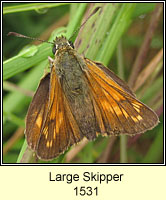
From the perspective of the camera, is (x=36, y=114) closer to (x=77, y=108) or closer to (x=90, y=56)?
(x=77, y=108)

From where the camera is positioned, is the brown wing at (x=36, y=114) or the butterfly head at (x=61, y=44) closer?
the brown wing at (x=36, y=114)

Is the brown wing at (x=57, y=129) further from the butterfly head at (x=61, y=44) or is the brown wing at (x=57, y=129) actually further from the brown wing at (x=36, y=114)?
the butterfly head at (x=61, y=44)

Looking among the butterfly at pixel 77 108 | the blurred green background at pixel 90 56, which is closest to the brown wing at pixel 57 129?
the butterfly at pixel 77 108

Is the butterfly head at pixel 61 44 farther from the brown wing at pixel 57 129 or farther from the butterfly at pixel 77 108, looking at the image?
the brown wing at pixel 57 129

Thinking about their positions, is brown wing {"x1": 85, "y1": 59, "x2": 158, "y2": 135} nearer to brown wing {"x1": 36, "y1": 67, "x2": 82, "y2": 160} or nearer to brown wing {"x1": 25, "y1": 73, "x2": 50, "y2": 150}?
brown wing {"x1": 36, "y1": 67, "x2": 82, "y2": 160}

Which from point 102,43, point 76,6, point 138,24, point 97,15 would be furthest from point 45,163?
point 138,24

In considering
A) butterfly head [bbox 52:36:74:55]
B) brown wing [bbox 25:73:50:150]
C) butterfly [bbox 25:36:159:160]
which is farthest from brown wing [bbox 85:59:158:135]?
brown wing [bbox 25:73:50:150]

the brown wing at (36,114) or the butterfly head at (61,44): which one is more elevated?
the butterfly head at (61,44)
